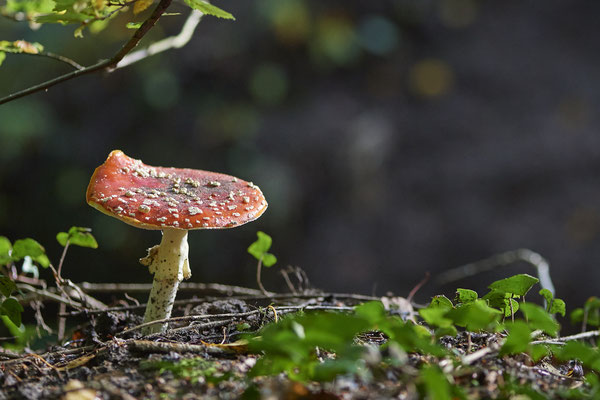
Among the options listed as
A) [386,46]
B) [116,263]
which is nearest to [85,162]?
[116,263]

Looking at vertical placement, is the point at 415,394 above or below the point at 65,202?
above

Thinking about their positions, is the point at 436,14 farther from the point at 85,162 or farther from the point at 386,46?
the point at 85,162

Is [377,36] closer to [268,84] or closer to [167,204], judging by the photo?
[268,84]

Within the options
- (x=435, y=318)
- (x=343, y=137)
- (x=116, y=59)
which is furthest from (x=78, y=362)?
(x=343, y=137)

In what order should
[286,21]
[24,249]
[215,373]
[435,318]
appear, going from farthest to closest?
[286,21], [24,249], [215,373], [435,318]

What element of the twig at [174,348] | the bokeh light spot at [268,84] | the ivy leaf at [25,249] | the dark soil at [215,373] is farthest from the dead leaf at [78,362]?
the bokeh light spot at [268,84]

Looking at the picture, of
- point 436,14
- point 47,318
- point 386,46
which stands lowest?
point 47,318

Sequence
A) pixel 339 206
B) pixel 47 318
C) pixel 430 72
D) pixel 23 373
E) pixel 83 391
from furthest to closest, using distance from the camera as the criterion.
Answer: pixel 430 72 → pixel 339 206 → pixel 47 318 → pixel 23 373 → pixel 83 391
